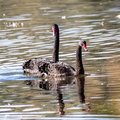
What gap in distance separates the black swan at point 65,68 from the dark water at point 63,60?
25 centimetres

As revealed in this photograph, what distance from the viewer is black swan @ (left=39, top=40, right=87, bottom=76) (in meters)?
11.8

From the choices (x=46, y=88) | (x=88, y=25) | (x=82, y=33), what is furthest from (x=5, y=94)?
(x=88, y=25)

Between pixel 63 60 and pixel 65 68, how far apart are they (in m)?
1.88

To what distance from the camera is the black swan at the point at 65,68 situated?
38.7 feet

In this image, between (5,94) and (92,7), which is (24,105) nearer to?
(5,94)

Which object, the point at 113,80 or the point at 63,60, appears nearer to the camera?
the point at 113,80

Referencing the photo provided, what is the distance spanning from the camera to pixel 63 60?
44.9 feet

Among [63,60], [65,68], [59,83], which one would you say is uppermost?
[65,68]

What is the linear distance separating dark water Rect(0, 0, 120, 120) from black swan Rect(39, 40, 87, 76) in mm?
252

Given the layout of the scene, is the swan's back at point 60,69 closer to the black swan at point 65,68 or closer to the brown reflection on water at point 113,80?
the black swan at point 65,68

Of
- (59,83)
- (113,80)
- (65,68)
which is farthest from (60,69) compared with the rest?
(113,80)

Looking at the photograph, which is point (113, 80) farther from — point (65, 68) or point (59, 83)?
point (65, 68)

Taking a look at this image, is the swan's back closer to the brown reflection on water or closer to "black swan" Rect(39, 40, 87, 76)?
"black swan" Rect(39, 40, 87, 76)

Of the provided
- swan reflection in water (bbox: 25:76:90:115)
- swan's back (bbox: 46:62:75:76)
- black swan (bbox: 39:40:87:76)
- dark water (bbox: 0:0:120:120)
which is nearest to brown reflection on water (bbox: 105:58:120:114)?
dark water (bbox: 0:0:120:120)
